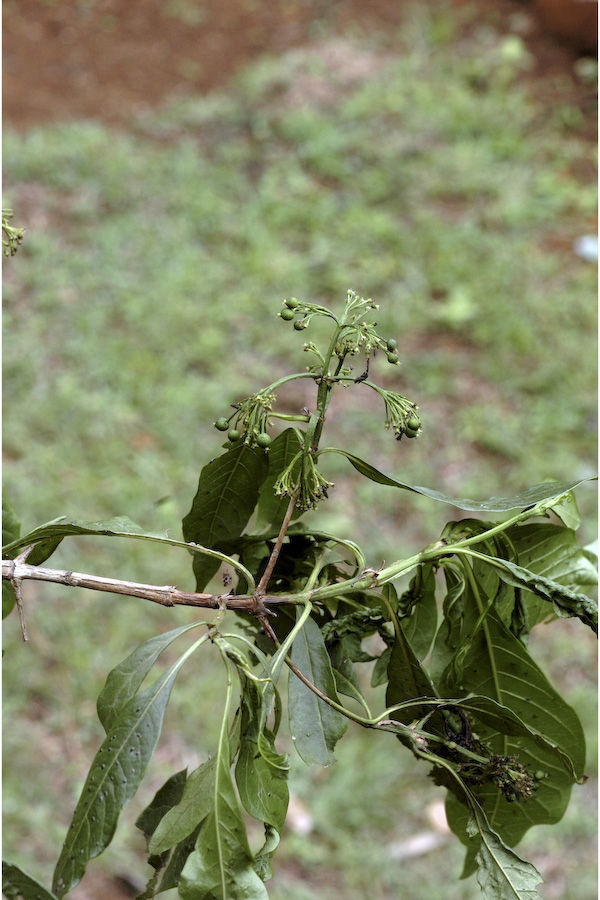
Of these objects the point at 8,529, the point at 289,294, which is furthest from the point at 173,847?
the point at 289,294

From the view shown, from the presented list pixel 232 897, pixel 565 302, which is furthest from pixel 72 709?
pixel 565 302

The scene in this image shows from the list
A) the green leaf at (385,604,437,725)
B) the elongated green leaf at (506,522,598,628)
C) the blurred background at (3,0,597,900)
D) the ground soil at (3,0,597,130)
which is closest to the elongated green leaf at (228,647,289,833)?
the green leaf at (385,604,437,725)

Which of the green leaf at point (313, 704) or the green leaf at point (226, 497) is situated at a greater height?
the green leaf at point (226, 497)

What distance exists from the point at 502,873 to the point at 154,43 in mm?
4884

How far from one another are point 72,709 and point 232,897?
176 centimetres

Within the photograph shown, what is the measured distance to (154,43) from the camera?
4.90 metres

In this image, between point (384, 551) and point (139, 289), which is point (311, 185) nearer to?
point (139, 289)

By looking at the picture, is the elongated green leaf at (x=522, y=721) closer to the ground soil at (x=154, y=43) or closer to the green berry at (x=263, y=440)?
the green berry at (x=263, y=440)

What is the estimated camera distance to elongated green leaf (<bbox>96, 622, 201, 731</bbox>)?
2.57 feet

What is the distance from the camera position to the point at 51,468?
281cm

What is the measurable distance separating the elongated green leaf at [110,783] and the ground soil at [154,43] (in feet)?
12.7

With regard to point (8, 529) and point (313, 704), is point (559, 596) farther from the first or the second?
point (8, 529)

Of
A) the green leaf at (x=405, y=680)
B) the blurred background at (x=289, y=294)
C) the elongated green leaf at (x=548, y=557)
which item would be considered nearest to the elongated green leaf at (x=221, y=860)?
the green leaf at (x=405, y=680)

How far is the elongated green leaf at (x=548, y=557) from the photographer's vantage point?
84 cm
